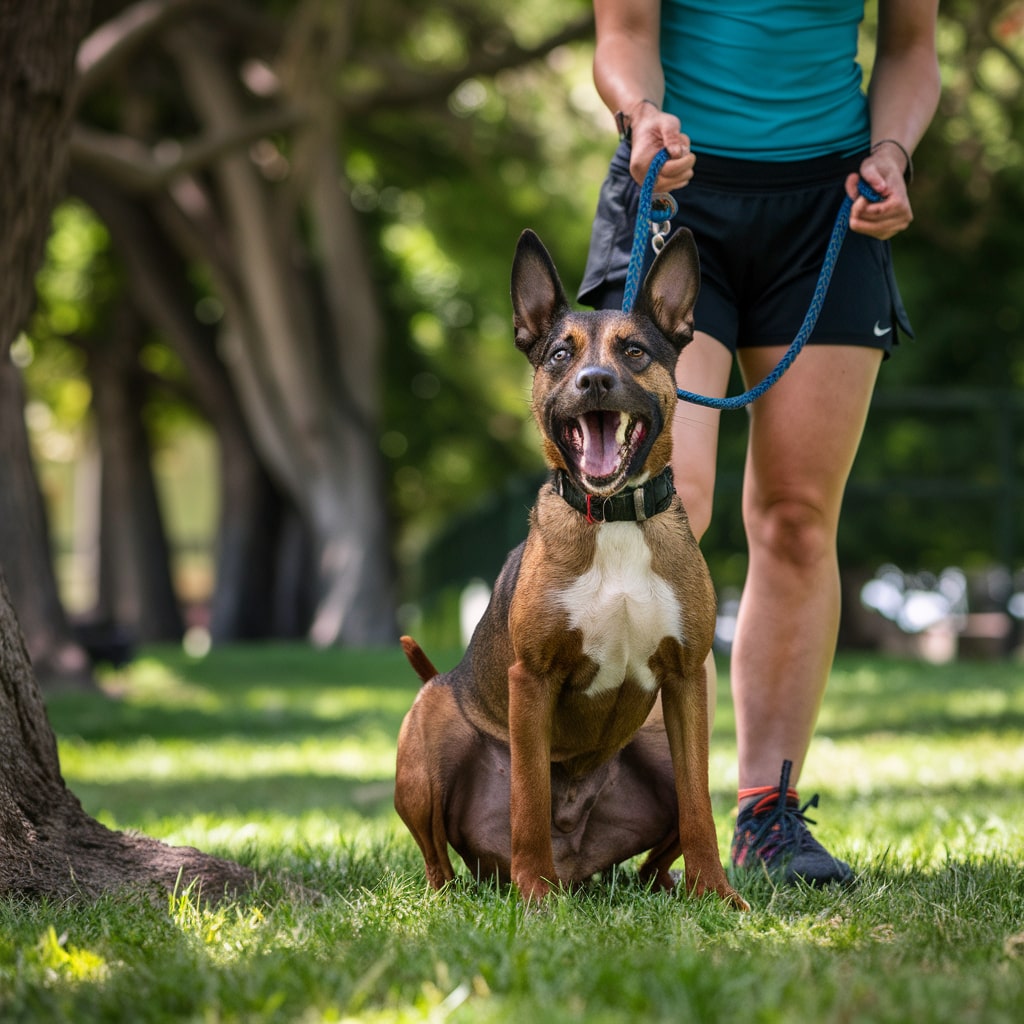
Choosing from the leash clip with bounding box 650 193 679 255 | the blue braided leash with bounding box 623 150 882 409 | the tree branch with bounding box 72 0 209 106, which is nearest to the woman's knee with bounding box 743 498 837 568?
the blue braided leash with bounding box 623 150 882 409

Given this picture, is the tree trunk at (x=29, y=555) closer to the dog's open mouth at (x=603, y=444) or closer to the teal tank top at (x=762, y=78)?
the teal tank top at (x=762, y=78)

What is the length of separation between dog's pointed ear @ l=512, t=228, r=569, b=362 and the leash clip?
1.17 feet

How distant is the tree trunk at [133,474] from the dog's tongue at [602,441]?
66.8 feet

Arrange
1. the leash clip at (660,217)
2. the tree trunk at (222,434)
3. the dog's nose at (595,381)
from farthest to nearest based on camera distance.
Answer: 1. the tree trunk at (222,434)
2. the leash clip at (660,217)
3. the dog's nose at (595,381)

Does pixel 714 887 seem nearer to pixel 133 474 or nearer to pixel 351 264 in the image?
pixel 351 264

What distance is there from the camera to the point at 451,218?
20.6m

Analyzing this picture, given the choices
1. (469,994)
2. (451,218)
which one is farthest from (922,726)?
(451,218)

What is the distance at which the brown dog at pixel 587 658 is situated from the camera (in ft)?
11.0

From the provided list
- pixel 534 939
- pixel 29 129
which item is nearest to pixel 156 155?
pixel 29 129

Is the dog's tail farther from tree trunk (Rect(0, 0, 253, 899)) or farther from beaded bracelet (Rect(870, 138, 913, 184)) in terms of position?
beaded bracelet (Rect(870, 138, 913, 184))

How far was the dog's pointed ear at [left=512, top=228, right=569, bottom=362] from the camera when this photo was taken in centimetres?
362

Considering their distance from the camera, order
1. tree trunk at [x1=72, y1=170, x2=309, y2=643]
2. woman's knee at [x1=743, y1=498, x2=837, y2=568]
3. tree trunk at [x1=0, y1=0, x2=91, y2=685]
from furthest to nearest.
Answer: tree trunk at [x1=72, y1=170, x2=309, y2=643], tree trunk at [x1=0, y1=0, x2=91, y2=685], woman's knee at [x1=743, y1=498, x2=837, y2=568]

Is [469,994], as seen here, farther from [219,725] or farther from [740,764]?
[219,725]

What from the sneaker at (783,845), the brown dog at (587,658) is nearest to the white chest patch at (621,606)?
the brown dog at (587,658)
